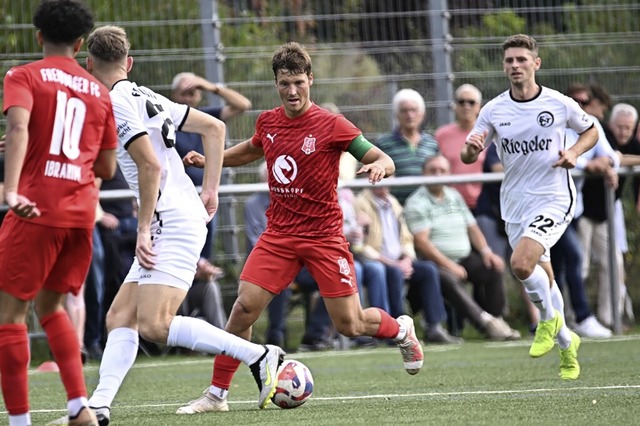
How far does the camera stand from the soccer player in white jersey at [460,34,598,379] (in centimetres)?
935

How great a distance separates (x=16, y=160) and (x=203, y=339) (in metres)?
1.76

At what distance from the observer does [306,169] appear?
25.6 feet

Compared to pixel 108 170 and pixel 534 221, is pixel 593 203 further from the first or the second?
pixel 108 170

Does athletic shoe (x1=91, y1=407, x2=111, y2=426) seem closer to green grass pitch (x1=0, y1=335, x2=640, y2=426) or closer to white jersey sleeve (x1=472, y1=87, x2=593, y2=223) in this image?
green grass pitch (x1=0, y1=335, x2=640, y2=426)

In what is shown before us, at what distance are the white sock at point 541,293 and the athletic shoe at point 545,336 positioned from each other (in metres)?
0.05

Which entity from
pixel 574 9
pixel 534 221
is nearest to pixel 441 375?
pixel 534 221

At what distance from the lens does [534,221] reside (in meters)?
9.33

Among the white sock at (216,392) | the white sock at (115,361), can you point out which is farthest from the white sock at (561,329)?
the white sock at (115,361)

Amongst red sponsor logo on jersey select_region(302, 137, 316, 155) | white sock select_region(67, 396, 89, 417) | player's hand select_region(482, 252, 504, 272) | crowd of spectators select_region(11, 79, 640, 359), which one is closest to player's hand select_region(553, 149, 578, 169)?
red sponsor logo on jersey select_region(302, 137, 316, 155)

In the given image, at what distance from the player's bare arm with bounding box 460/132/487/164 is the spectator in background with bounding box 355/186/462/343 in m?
3.45

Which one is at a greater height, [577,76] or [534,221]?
[577,76]

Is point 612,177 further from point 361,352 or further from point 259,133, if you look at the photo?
point 259,133

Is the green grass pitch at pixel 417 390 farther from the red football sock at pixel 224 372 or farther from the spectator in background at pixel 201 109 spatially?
the spectator in background at pixel 201 109

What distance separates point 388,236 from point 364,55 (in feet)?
7.51
